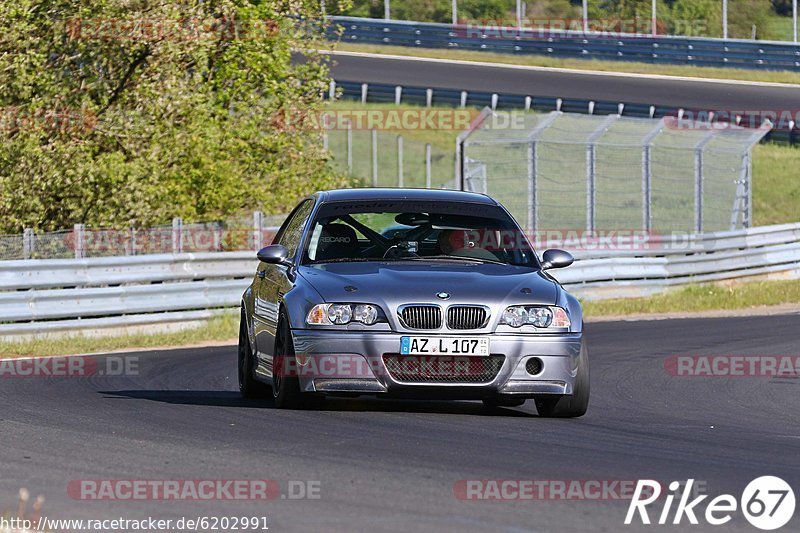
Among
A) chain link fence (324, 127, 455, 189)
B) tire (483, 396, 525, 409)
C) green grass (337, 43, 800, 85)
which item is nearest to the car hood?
tire (483, 396, 525, 409)

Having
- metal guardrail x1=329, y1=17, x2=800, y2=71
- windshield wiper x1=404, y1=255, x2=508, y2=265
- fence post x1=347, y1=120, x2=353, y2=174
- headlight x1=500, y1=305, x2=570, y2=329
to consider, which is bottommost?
fence post x1=347, y1=120, x2=353, y2=174

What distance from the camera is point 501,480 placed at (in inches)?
286

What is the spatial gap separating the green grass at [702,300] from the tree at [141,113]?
5537 millimetres

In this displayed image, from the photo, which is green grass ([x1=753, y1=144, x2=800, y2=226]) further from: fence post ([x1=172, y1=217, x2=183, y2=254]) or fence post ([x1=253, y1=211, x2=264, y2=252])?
fence post ([x1=172, y1=217, x2=183, y2=254])

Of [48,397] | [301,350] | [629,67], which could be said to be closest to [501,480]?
[301,350]

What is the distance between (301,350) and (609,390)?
383 cm

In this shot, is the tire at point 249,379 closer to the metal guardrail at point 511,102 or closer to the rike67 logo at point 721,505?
the rike67 logo at point 721,505

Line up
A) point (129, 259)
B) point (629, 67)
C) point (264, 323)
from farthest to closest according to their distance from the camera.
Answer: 1. point (629, 67)
2. point (129, 259)
3. point (264, 323)

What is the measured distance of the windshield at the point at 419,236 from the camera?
1062cm

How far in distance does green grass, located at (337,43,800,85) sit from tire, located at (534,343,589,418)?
112ft

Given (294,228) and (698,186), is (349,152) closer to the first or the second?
(698,186)

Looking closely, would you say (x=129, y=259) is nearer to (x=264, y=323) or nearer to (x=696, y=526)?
(x=264, y=323)

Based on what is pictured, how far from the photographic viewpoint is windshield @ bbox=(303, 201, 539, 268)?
34.9ft

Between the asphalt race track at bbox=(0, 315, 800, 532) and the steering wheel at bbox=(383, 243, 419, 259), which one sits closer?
the asphalt race track at bbox=(0, 315, 800, 532)
